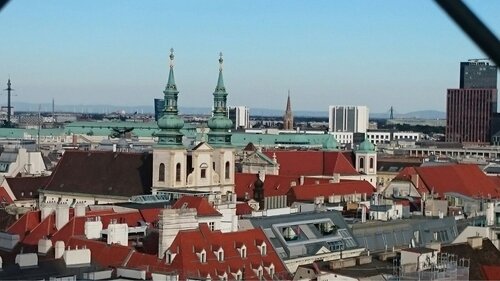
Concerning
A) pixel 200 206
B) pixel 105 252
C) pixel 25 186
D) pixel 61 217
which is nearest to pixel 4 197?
pixel 25 186

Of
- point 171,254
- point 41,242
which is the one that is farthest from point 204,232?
point 41,242

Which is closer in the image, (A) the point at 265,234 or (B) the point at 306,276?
(B) the point at 306,276

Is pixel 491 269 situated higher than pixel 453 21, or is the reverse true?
pixel 453 21

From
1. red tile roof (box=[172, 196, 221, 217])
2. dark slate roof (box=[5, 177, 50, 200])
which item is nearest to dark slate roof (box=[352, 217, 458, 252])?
red tile roof (box=[172, 196, 221, 217])

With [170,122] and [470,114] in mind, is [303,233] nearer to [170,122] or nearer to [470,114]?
[170,122]

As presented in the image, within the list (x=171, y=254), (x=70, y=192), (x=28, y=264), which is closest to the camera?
(x=28, y=264)

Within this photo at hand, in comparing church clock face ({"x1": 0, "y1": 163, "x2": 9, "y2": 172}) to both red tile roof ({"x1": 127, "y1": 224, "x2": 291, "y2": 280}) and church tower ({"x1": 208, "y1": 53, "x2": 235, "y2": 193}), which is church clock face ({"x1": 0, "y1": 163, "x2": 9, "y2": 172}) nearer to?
church tower ({"x1": 208, "y1": 53, "x2": 235, "y2": 193})

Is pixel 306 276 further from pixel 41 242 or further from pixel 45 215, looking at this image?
pixel 45 215
